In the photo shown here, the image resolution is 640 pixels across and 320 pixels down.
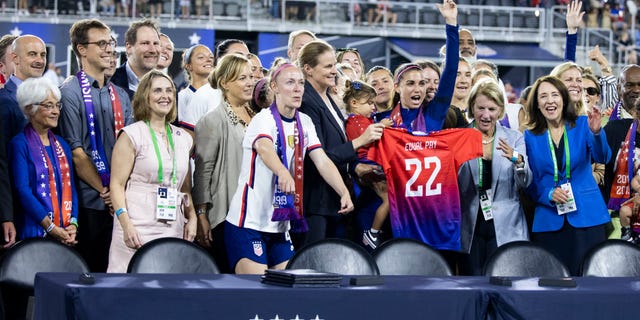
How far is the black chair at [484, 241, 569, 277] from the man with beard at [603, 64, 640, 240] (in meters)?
1.36

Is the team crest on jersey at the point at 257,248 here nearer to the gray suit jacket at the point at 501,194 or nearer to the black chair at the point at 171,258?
the black chair at the point at 171,258

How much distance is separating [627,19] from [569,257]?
22.0 metres

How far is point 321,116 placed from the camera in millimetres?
6086

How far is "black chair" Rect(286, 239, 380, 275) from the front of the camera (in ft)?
17.1

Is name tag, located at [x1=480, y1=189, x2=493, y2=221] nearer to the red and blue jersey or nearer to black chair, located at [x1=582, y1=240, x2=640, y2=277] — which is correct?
the red and blue jersey

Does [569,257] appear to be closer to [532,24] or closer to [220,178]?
[220,178]

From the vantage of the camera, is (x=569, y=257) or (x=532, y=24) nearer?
(x=569, y=257)

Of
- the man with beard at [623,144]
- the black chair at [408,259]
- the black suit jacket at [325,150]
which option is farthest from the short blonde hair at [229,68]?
the man with beard at [623,144]

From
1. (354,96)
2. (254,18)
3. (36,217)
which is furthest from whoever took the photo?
(254,18)

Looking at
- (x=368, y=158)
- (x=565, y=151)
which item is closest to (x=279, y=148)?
(x=368, y=158)

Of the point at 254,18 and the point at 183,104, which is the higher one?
the point at 254,18

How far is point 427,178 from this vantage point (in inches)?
242

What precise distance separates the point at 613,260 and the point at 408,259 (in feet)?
3.61

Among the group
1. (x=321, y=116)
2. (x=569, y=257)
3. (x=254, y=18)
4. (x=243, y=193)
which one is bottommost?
(x=569, y=257)
